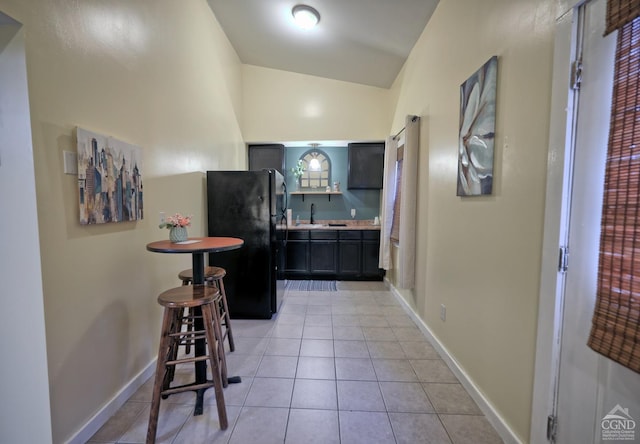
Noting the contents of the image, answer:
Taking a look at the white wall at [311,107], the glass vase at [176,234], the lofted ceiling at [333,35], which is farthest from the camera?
the white wall at [311,107]

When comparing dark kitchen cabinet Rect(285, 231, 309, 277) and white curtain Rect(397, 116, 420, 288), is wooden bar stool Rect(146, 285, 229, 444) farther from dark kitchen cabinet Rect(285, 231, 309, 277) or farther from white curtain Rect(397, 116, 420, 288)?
dark kitchen cabinet Rect(285, 231, 309, 277)

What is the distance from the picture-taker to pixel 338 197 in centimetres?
485

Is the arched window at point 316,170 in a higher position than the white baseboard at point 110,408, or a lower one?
higher

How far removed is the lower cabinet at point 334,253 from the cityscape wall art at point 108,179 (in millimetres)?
2664

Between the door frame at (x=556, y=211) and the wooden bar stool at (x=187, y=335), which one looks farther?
the wooden bar stool at (x=187, y=335)

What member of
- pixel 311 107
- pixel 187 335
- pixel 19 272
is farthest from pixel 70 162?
pixel 311 107

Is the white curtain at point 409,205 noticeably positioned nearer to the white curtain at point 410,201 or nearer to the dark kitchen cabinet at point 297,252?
the white curtain at point 410,201

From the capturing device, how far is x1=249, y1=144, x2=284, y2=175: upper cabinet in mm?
4477

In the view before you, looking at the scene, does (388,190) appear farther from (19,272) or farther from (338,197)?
(19,272)

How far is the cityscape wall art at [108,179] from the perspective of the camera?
137cm

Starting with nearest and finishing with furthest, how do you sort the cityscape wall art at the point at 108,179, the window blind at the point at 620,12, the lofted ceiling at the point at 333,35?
1. the window blind at the point at 620,12
2. the cityscape wall art at the point at 108,179
3. the lofted ceiling at the point at 333,35

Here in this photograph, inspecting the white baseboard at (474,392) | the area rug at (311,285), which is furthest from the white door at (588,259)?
the area rug at (311,285)

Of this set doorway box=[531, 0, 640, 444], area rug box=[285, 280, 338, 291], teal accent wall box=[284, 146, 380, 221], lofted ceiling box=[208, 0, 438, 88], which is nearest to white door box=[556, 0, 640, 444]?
doorway box=[531, 0, 640, 444]

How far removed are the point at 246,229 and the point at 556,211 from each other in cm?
251
